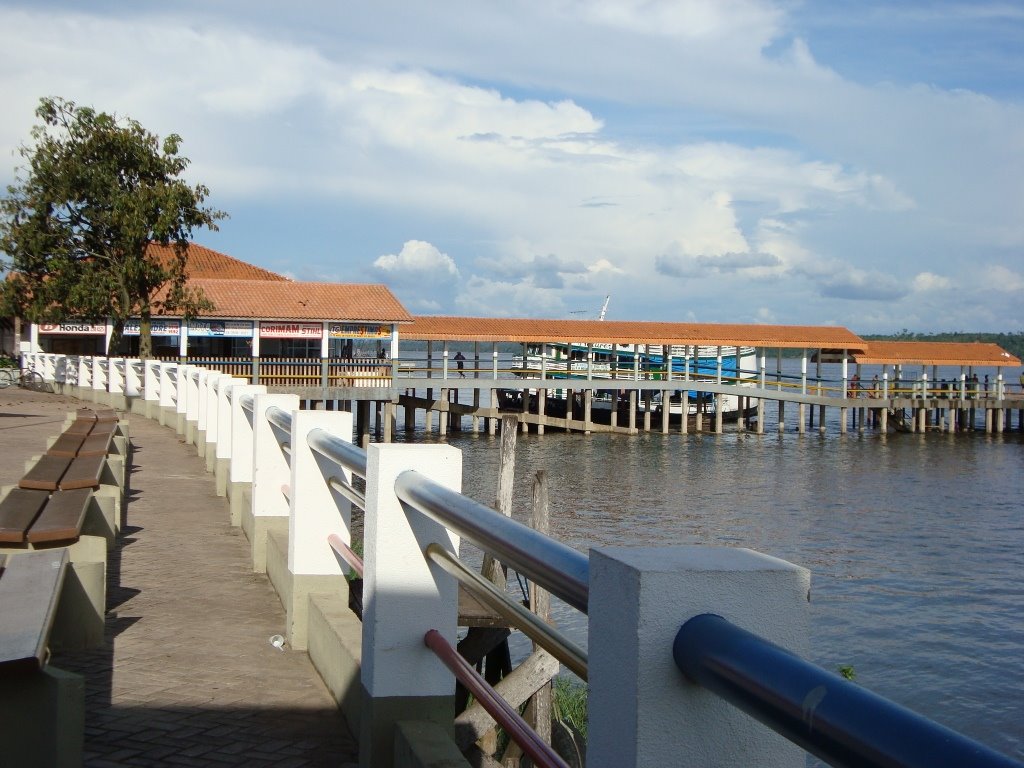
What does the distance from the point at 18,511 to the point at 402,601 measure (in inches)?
130

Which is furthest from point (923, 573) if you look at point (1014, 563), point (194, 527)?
point (194, 527)

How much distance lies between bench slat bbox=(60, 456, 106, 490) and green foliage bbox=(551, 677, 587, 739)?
15.9ft

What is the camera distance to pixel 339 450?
4.45 meters

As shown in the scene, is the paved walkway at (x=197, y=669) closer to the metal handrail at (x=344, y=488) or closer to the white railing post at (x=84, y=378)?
Result: the metal handrail at (x=344, y=488)

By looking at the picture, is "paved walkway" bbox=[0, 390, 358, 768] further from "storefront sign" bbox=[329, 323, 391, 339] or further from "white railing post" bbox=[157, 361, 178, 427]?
"storefront sign" bbox=[329, 323, 391, 339]

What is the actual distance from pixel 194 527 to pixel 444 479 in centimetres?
535

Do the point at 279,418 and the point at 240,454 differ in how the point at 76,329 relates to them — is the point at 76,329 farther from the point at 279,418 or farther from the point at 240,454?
the point at 279,418

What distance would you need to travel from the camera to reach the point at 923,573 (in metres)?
22.1

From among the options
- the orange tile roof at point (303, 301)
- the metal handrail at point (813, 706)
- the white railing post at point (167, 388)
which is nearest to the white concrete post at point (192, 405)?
the white railing post at point (167, 388)

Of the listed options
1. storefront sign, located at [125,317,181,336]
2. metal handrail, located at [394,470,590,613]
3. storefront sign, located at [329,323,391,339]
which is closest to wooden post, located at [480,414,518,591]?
metal handrail, located at [394,470,590,613]

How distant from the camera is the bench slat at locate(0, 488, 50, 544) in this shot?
5.42 metres

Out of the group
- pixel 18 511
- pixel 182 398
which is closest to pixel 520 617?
pixel 18 511

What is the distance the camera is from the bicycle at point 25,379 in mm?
30078

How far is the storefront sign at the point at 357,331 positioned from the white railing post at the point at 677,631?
39447 mm
